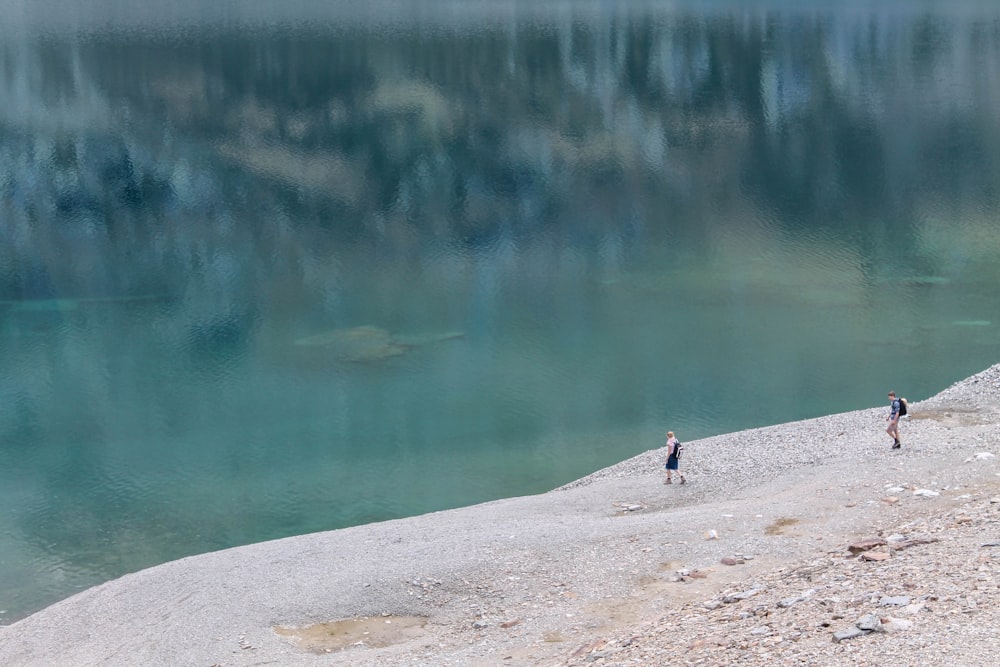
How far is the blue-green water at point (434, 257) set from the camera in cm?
4534

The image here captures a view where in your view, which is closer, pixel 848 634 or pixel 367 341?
pixel 848 634

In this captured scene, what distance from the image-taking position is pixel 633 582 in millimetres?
27672

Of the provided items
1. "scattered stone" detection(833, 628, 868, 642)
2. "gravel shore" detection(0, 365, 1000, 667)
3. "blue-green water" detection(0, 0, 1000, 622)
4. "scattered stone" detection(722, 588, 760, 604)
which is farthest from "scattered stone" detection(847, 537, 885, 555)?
"blue-green water" detection(0, 0, 1000, 622)

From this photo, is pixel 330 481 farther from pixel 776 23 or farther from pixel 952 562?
pixel 776 23

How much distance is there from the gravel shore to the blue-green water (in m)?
5.01

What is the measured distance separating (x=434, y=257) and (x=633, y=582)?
52039 mm

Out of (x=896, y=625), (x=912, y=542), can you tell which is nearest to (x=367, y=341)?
(x=912, y=542)

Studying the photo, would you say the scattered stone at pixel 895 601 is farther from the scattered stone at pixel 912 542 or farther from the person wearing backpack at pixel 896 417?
the person wearing backpack at pixel 896 417

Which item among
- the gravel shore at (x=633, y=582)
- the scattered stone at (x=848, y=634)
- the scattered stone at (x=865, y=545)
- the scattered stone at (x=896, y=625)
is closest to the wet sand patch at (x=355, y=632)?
the gravel shore at (x=633, y=582)

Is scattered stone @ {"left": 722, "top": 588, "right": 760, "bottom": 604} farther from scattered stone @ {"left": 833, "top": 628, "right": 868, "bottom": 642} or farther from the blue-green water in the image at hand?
the blue-green water

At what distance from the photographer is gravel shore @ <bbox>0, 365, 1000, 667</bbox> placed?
21234 millimetres

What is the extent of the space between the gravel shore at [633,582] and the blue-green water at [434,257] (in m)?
5.01

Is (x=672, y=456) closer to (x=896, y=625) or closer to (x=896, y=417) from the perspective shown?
(x=896, y=417)

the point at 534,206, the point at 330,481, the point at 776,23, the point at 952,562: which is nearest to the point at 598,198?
the point at 534,206
